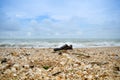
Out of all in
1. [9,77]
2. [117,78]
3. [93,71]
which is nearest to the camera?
[117,78]

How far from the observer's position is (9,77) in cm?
464

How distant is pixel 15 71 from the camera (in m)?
5.16

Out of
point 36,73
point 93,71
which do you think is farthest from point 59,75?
point 93,71

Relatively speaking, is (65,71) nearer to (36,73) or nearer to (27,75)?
(36,73)

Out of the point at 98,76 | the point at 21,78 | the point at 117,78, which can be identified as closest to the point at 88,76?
the point at 98,76

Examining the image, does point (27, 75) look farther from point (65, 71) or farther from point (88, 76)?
point (88, 76)

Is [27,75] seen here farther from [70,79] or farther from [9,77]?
[70,79]

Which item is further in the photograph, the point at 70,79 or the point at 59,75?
the point at 59,75

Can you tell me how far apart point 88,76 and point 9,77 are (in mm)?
2681

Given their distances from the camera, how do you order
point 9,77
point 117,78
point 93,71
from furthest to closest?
point 93,71 → point 9,77 → point 117,78

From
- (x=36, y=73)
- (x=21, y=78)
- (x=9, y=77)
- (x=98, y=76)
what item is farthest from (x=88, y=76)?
(x=9, y=77)

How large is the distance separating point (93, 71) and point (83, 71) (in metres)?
0.36

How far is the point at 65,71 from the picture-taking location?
506cm

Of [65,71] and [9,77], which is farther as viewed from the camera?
[65,71]
